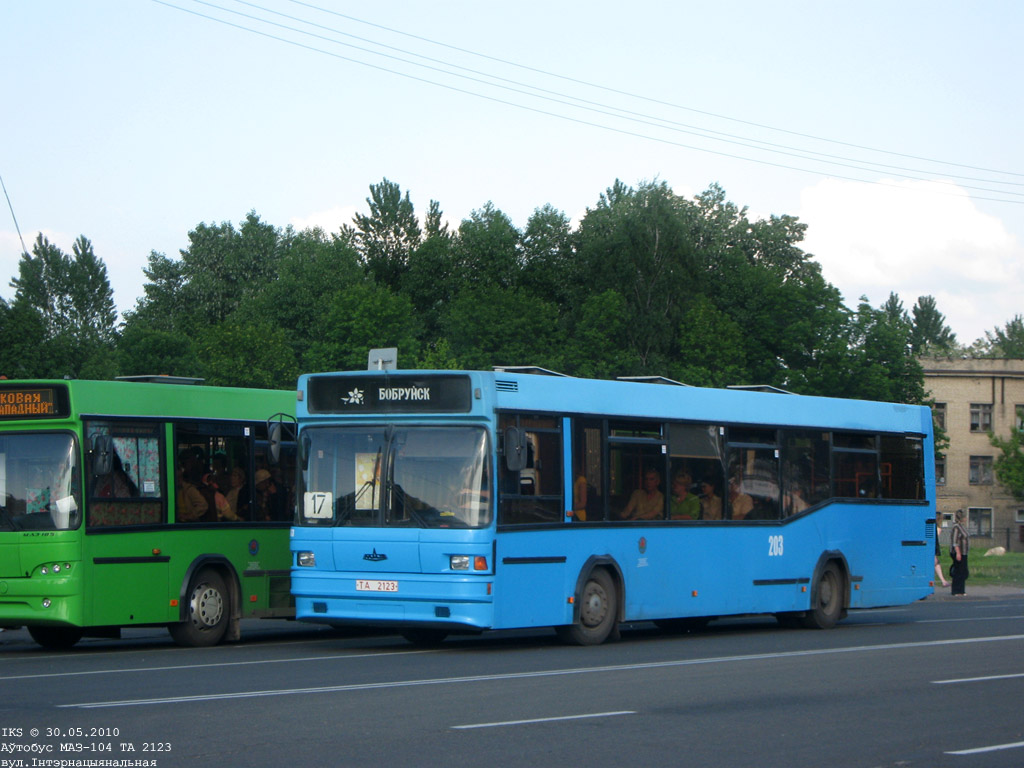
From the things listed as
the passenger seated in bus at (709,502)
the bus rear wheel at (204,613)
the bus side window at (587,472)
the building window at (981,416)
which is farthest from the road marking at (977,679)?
the building window at (981,416)

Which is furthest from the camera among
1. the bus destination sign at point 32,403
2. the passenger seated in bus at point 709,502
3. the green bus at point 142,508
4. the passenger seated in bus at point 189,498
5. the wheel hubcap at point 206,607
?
the passenger seated in bus at point 709,502

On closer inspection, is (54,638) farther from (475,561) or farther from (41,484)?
(475,561)

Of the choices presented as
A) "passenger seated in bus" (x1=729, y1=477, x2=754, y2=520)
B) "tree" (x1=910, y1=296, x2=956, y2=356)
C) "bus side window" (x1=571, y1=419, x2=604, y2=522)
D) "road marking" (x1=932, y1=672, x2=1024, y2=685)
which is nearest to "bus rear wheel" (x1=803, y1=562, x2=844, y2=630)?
"passenger seated in bus" (x1=729, y1=477, x2=754, y2=520)

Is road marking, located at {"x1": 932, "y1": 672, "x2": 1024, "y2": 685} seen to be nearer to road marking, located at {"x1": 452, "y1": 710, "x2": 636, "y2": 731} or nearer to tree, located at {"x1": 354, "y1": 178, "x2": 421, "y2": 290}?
road marking, located at {"x1": 452, "y1": 710, "x2": 636, "y2": 731}

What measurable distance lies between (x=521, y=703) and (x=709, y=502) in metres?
7.79

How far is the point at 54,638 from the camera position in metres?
17.1

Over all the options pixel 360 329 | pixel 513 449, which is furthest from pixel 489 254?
pixel 513 449

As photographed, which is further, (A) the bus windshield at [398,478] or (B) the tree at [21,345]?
(B) the tree at [21,345]

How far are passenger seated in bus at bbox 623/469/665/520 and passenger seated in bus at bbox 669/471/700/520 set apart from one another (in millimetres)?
208

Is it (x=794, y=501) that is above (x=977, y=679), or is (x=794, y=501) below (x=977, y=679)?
above

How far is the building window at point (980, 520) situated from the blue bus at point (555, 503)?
74.1 m

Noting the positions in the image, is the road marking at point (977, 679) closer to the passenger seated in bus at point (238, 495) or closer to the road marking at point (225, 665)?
the road marking at point (225, 665)

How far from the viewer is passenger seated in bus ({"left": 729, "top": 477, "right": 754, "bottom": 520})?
18609 mm

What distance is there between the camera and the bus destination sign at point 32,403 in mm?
15430
